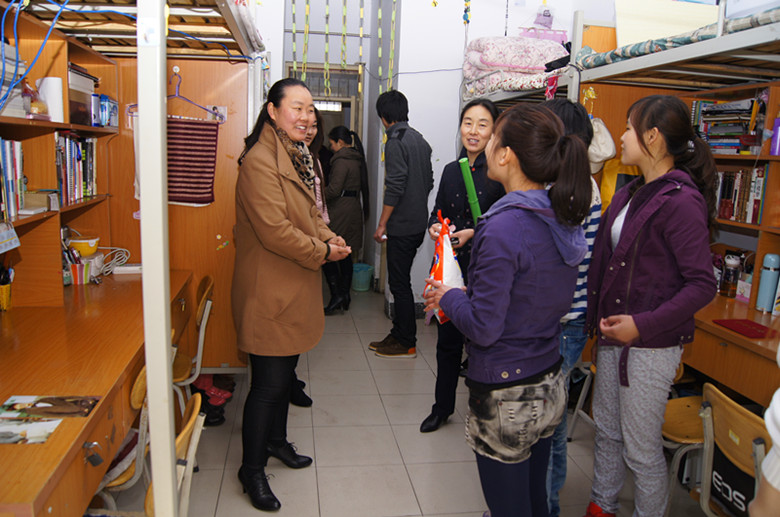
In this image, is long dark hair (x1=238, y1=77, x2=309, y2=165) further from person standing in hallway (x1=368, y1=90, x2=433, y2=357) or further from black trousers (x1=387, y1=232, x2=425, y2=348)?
black trousers (x1=387, y1=232, x2=425, y2=348)

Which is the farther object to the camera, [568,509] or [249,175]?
[568,509]

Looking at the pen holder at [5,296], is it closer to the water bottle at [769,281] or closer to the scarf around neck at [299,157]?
the scarf around neck at [299,157]

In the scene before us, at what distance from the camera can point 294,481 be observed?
2566 mm

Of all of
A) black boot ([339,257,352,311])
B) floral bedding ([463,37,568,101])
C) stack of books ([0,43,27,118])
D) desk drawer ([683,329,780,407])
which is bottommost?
black boot ([339,257,352,311])

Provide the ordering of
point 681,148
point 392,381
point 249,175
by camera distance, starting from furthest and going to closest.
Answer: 1. point 392,381
2. point 249,175
3. point 681,148

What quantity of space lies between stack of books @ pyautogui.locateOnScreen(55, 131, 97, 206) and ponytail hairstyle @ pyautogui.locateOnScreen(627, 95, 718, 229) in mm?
2282

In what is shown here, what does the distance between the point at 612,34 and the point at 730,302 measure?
1632 mm

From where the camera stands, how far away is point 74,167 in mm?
2607

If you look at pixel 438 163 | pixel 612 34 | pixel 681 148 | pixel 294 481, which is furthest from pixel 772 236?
pixel 438 163

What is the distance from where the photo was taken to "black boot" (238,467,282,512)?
7.57 feet

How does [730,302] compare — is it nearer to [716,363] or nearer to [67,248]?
[716,363]

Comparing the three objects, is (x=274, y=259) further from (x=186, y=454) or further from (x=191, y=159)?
(x=191, y=159)

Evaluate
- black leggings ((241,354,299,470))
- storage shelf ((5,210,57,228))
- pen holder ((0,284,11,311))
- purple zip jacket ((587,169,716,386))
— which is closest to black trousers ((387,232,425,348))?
black leggings ((241,354,299,470))

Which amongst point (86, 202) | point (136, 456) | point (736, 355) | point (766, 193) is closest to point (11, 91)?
point (86, 202)
